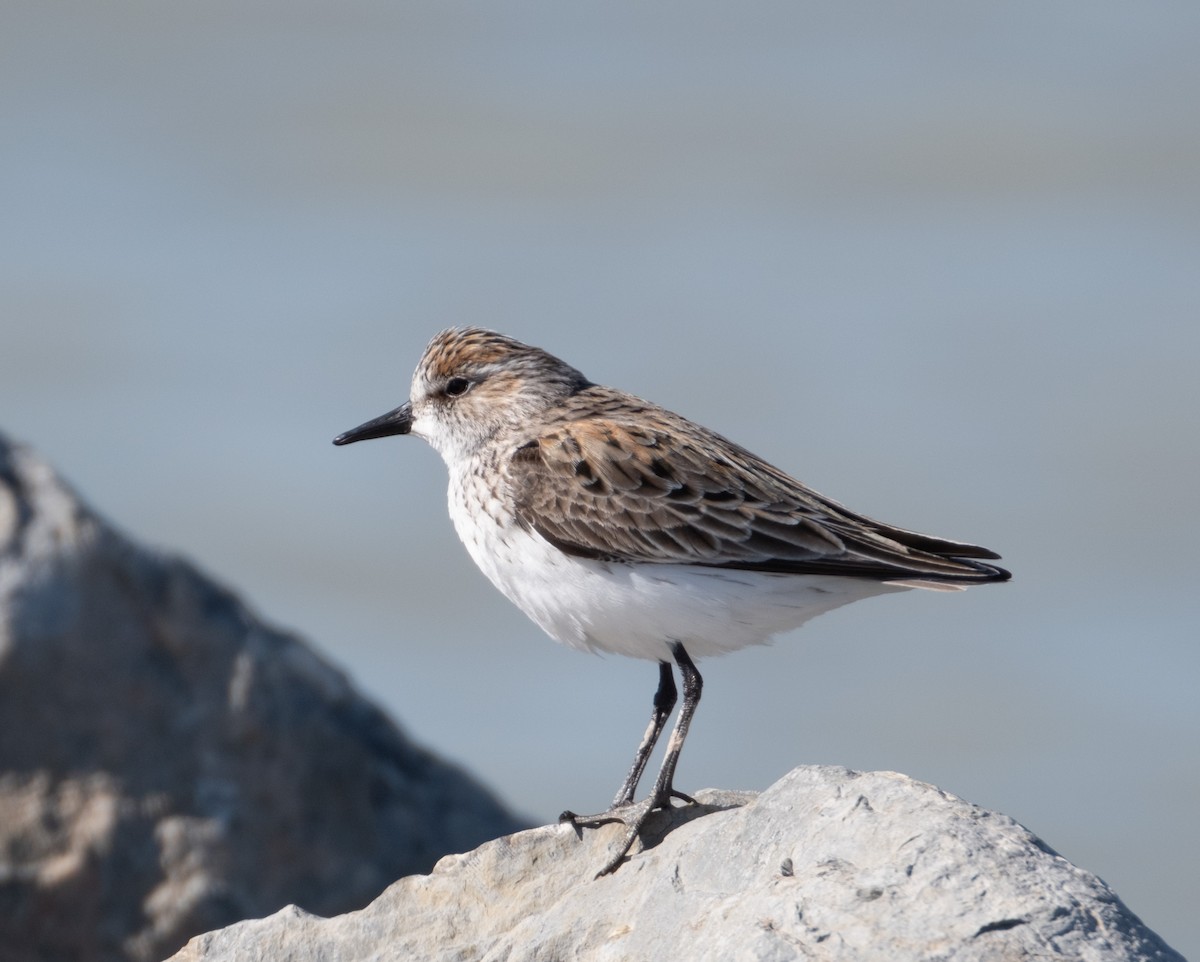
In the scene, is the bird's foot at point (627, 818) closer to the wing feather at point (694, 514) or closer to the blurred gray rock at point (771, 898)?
the blurred gray rock at point (771, 898)

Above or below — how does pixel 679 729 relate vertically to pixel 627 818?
above

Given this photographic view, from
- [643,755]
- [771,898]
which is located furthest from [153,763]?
[771,898]

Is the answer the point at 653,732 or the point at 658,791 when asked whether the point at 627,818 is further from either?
the point at 653,732

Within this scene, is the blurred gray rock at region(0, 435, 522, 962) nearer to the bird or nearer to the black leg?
the bird

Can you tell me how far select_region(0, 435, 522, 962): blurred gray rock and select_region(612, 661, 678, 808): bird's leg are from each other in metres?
2.33

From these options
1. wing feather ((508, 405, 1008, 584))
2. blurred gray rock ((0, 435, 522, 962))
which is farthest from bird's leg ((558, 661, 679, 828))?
blurred gray rock ((0, 435, 522, 962))

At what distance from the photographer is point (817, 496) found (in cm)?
892

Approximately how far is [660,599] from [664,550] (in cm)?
25

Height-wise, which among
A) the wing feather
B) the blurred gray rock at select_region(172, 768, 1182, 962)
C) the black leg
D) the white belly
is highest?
the wing feather

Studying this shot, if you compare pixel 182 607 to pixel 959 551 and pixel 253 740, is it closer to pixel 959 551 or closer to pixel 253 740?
pixel 253 740

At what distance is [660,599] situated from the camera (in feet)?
27.2

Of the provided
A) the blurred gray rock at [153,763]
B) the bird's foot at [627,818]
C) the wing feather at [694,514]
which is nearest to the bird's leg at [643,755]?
the bird's foot at [627,818]

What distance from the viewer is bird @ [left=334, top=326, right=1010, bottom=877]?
8.27 m

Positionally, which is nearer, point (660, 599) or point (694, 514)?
point (660, 599)
